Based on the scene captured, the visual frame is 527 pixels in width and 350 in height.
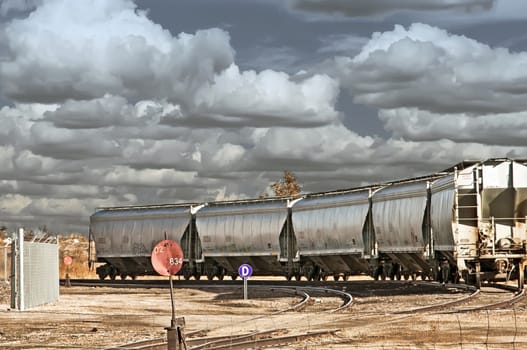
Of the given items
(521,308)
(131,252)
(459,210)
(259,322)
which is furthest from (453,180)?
(131,252)

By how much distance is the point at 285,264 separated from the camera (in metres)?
51.8

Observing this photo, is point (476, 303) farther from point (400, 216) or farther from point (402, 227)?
point (400, 216)

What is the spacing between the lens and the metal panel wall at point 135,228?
56.3 meters

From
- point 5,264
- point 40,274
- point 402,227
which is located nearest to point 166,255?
point 40,274

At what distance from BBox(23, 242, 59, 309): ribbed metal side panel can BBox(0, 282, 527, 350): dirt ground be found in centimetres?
57

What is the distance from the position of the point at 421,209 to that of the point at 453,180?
498 centimetres

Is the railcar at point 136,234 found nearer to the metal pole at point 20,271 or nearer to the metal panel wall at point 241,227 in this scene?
the metal panel wall at point 241,227

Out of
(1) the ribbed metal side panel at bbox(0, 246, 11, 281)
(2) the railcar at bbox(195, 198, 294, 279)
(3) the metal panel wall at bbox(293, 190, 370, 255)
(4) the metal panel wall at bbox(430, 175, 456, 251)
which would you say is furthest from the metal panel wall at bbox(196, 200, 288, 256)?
(4) the metal panel wall at bbox(430, 175, 456, 251)

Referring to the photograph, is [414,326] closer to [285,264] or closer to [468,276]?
[468,276]

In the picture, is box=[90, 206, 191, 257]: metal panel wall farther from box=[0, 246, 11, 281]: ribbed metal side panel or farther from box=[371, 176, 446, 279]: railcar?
box=[371, 176, 446, 279]: railcar

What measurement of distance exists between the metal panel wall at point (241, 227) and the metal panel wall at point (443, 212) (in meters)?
16.3

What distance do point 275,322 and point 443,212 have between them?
10.7m

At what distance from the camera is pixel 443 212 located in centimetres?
3319

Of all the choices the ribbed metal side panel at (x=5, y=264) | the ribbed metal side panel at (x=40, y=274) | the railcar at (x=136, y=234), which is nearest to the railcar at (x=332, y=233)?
the railcar at (x=136, y=234)
